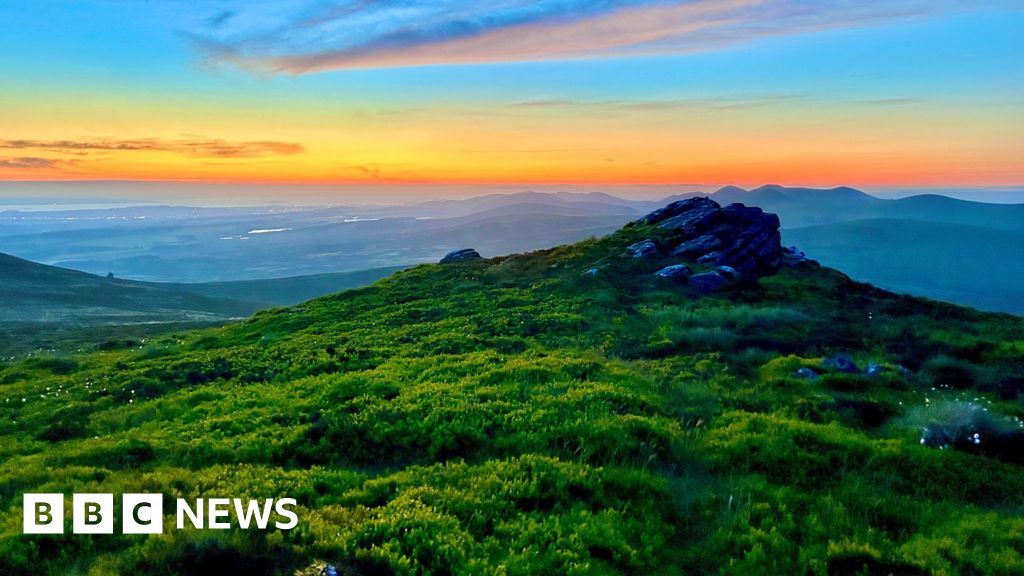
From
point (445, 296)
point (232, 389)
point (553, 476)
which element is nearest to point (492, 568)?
point (553, 476)

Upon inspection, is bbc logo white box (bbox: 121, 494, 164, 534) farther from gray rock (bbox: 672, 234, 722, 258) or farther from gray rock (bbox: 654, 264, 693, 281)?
gray rock (bbox: 672, 234, 722, 258)

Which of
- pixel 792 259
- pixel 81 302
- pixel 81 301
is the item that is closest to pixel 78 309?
pixel 81 302

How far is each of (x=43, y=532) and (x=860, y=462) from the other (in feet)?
53.5

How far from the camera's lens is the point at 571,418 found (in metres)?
14.2

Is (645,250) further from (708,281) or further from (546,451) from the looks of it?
(546,451)

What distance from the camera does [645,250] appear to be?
44.7 meters

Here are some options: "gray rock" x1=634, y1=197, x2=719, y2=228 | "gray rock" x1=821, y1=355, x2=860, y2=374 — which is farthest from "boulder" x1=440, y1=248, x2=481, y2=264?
"gray rock" x1=821, y1=355, x2=860, y2=374

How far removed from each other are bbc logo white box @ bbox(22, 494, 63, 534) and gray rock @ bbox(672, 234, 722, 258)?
41721 mm

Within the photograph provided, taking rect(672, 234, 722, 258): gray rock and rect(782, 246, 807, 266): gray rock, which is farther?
rect(782, 246, 807, 266): gray rock

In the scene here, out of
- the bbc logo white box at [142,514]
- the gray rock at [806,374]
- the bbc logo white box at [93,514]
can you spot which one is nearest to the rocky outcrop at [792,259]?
the gray rock at [806,374]

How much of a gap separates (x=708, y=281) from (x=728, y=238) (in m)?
11.3

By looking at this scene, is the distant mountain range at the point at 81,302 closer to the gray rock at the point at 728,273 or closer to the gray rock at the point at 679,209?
the gray rock at the point at 679,209

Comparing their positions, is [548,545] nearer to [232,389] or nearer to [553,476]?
[553,476]

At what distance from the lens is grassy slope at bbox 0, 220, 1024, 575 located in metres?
8.65
